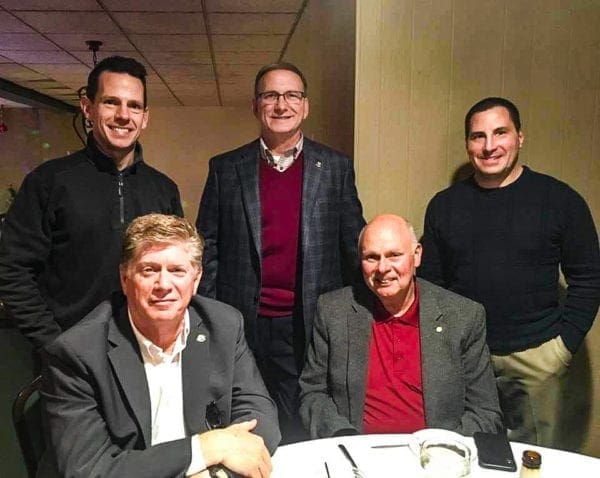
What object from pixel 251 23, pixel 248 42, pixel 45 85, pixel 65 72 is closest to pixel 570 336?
pixel 251 23

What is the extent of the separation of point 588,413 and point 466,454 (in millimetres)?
1730

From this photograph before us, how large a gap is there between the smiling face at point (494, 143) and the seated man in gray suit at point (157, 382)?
1.08 metres

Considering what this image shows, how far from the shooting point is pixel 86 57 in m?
5.67

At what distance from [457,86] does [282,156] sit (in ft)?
2.85

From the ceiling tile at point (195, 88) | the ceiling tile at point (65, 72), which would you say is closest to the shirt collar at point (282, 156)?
the ceiling tile at point (65, 72)

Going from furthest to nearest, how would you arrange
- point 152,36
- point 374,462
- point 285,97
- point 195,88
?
point 195,88
point 152,36
point 285,97
point 374,462

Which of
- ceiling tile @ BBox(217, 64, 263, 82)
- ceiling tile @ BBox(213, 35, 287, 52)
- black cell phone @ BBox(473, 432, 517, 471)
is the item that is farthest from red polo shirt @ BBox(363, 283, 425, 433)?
ceiling tile @ BBox(217, 64, 263, 82)

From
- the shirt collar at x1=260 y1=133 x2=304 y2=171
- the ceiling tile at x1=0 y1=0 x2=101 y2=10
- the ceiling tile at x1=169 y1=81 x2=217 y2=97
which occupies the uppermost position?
the ceiling tile at x1=169 y1=81 x2=217 y2=97

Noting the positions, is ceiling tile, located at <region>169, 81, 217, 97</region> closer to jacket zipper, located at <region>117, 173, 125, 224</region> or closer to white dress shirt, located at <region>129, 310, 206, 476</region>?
jacket zipper, located at <region>117, 173, 125, 224</region>

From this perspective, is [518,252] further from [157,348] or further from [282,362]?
[157,348]

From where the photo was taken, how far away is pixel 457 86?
2.43 m

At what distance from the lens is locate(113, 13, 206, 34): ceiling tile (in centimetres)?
404

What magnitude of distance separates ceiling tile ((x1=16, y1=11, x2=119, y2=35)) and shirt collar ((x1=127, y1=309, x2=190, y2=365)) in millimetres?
3282

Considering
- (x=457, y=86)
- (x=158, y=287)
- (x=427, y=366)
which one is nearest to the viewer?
(x=158, y=287)
